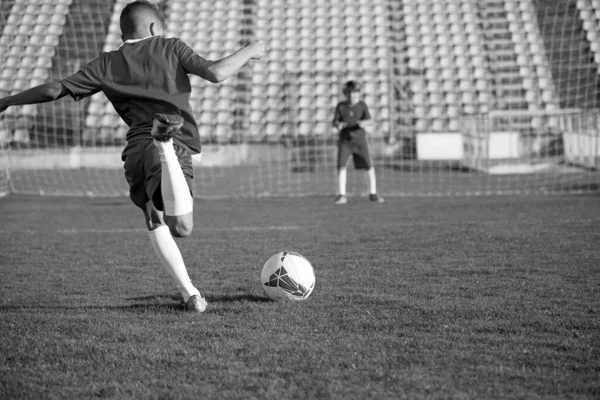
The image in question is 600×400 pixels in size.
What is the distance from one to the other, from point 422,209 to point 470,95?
9.91 meters

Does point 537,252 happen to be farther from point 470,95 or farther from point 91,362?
point 470,95

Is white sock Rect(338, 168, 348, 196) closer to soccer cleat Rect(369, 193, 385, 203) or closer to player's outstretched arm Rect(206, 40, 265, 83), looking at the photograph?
soccer cleat Rect(369, 193, 385, 203)

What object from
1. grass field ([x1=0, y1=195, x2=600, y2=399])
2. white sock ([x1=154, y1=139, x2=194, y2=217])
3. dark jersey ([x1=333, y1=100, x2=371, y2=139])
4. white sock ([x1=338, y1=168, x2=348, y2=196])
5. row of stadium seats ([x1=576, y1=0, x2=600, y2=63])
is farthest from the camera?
row of stadium seats ([x1=576, y1=0, x2=600, y2=63])

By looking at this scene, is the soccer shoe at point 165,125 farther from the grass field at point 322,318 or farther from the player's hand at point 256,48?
the grass field at point 322,318

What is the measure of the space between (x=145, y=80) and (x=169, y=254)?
38.2 inches

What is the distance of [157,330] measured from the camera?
366 centimetres

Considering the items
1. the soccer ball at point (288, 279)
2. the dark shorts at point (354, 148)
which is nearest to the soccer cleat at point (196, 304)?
the soccer ball at point (288, 279)

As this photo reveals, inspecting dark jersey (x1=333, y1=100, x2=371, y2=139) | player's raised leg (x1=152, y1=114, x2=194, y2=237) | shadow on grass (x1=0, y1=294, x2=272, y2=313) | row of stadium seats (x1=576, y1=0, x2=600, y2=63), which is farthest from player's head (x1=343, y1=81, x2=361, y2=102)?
row of stadium seats (x1=576, y1=0, x2=600, y2=63)

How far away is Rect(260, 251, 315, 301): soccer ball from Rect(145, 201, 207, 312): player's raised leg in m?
0.44

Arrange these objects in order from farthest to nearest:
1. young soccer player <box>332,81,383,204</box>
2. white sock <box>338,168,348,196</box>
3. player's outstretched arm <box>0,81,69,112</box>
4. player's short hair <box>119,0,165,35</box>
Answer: young soccer player <box>332,81,383,204</box> → white sock <box>338,168,348,196</box> → player's short hair <box>119,0,165,35</box> → player's outstretched arm <box>0,81,69,112</box>

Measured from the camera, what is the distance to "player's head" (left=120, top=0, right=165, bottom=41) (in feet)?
13.0

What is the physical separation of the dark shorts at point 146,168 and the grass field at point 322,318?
0.68 m

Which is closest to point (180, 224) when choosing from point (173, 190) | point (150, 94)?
point (173, 190)

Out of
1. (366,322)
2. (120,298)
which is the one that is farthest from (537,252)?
(120,298)
